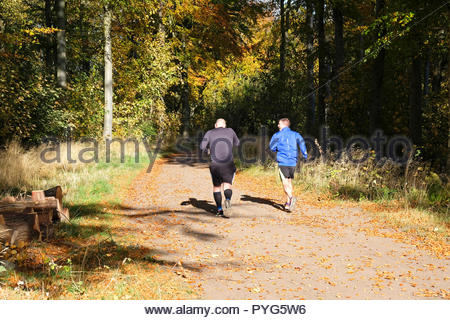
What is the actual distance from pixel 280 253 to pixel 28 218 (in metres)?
3.96

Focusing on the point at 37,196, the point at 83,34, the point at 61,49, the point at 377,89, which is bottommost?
the point at 37,196

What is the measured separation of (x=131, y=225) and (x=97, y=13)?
1471 cm

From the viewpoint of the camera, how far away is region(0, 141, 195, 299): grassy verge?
13.3 ft

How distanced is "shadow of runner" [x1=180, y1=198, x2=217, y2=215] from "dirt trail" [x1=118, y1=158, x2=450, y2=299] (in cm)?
3

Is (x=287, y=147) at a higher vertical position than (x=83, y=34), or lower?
lower

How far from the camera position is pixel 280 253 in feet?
20.4

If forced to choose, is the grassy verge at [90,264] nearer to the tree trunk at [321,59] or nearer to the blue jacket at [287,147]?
the blue jacket at [287,147]

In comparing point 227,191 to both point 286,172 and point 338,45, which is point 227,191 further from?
point 338,45

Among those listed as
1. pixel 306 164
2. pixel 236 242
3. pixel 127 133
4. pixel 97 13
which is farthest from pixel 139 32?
pixel 236 242

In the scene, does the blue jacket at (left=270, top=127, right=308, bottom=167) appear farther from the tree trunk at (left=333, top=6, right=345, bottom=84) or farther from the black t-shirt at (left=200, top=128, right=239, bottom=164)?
the tree trunk at (left=333, top=6, right=345, bottom=84)

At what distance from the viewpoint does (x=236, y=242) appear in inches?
268

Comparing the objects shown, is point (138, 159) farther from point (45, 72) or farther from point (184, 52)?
point (184, 52)

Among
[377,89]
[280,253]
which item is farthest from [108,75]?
[280,253]

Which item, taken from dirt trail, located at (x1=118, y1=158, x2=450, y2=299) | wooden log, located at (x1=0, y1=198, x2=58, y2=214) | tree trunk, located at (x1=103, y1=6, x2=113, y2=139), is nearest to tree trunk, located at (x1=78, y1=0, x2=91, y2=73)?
tree trunk, located at (x1=103, y1=6, x2=113, y2=139)
